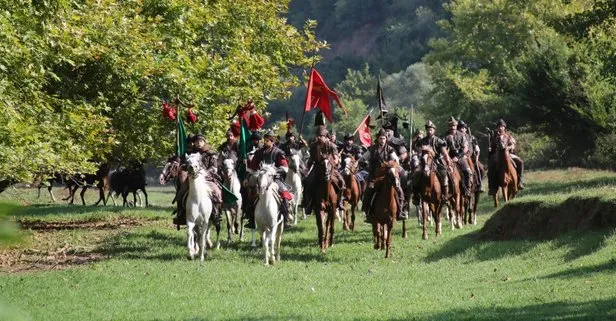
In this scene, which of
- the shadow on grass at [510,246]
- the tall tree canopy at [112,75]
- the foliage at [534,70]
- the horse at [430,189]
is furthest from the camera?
the foliage at [534,70]

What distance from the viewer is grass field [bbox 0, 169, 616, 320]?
47.6ft

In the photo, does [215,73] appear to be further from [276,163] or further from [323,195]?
[276,163]

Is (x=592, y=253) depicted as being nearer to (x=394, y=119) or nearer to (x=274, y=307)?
(x=274, y=307)

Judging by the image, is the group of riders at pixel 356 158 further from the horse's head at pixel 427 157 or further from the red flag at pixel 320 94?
the red flag at pixel 320 94

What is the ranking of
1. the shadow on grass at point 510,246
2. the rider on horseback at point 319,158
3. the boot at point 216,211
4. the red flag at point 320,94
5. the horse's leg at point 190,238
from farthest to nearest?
the red flag at point 320,94 → the rider on horseback at point 319,158 → the boot at point 216,211 → the horse's leg at point 190,238 → the shadow on grass at point 510,246

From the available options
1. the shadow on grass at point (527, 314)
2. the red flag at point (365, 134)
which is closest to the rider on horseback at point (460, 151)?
the red flag at point (365, 134)

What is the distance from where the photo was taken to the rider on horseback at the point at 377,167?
77.3ft

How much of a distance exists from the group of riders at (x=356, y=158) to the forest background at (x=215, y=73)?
3000 millimetres

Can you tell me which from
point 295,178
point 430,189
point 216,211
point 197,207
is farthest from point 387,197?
point 295,178

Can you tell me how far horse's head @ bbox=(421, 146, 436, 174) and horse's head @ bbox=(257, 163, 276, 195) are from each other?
17.6 ft

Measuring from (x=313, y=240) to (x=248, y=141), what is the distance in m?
3.10

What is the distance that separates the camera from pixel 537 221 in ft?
77.3

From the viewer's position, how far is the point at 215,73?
3362 centimetres

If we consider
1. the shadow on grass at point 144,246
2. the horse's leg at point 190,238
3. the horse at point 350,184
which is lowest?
the shadow on grass at point 144,246
